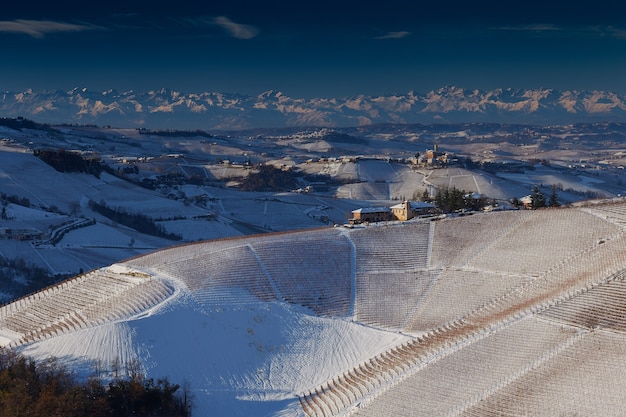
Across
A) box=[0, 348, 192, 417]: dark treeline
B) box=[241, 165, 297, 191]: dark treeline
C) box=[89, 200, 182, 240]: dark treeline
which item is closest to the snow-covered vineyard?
box=[0, 348, 192, 417]: dark treeline

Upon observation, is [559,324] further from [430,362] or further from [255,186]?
[255,186]

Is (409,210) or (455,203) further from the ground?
(455,203)

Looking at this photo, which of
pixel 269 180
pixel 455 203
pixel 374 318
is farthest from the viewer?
pixel 269 180

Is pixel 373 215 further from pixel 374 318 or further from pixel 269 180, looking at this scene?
pixel 269 180

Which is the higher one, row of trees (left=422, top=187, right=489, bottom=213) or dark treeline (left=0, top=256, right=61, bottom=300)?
row of trees (left=422, top=187, right=489, bottom=213)

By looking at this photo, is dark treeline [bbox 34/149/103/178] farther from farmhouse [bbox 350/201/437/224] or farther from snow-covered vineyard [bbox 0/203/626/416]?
snow-covered vineyard [bbox 0/203/626/416]

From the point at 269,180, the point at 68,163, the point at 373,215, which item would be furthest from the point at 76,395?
the point at 269,180
